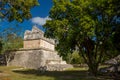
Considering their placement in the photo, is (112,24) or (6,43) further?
(6,43)

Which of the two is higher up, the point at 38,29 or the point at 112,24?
the point at 38,29

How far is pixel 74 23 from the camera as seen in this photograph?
93.8 feet

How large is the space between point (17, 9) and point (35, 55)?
23.0m

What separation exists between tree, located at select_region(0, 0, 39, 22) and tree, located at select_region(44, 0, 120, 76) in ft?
12.2

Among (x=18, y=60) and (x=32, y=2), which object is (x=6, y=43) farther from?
(x=32, y=2)

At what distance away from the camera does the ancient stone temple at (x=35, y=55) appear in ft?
158

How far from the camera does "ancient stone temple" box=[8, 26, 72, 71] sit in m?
48.2

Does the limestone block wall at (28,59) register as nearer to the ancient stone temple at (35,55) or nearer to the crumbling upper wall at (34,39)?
the ancient stone temple at (35,55)

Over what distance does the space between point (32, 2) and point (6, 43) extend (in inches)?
1362

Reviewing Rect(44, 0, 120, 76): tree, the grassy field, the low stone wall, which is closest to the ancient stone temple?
the low stone wall

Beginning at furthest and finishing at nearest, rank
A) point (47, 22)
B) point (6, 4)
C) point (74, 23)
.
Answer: point (47, 22), point (74, 23), point (6, 4)

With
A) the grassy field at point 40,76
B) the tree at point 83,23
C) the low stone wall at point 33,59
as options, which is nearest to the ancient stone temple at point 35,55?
the low stone wall at point 33,59

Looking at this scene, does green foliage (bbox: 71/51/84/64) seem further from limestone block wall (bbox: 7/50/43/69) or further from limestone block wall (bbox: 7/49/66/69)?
limestone block wall (bbox: 7/50/43/69)

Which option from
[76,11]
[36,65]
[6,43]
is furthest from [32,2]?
[6,43]
